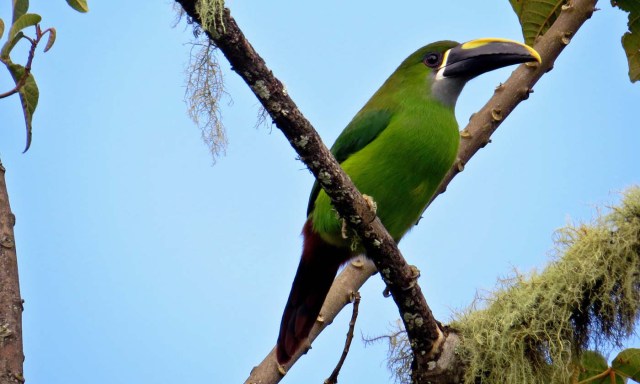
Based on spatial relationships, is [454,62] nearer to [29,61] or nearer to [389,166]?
[389,166]

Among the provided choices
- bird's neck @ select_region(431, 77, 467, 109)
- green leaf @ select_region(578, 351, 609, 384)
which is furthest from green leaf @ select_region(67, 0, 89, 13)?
green leaf @ select_region(578, 351, 609, 384)

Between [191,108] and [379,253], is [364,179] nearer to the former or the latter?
[379,253]

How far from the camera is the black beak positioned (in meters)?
3.13

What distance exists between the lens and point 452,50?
3.43 meters

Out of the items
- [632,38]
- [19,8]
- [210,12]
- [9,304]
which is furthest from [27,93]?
[632,38]

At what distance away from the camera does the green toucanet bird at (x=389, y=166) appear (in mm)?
3045

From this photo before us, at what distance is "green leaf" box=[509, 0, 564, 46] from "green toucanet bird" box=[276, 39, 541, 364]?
0.16m

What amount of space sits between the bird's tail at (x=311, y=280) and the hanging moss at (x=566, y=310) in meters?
0.60

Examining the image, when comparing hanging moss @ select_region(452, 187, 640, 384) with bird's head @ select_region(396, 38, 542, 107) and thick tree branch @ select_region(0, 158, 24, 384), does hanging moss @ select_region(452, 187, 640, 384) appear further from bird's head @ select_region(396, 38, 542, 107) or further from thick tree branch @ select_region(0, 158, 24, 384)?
thick tree branch @ select_region(0, 158, 24, 384)

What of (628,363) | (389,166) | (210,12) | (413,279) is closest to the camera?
(210,12)

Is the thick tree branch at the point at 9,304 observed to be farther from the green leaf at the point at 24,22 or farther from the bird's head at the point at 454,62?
the bird's head at the point at 454,62

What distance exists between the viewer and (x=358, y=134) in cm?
318

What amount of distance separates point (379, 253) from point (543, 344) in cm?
60

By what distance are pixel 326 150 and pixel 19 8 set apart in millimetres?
956
